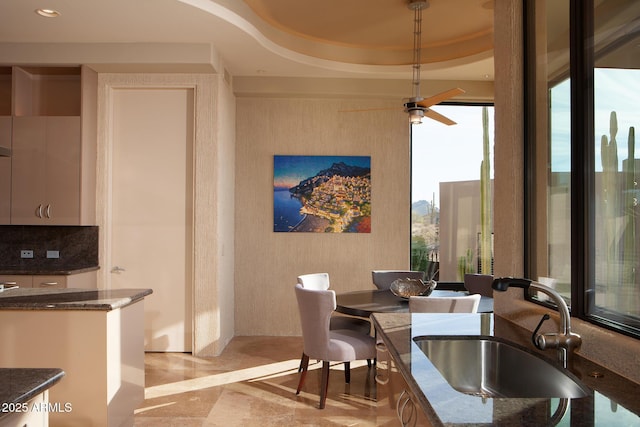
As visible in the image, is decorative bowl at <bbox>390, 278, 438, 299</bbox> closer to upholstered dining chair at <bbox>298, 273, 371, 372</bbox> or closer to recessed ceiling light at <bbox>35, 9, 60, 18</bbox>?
upholstered dining chair at <bbox>298, 273, 371, 372</bbox>

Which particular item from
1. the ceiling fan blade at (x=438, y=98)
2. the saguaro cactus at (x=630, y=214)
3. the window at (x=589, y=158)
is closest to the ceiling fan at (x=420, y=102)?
the ceiling fan blade at (x=438, y=98)

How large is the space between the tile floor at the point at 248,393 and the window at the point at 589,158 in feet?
6.37

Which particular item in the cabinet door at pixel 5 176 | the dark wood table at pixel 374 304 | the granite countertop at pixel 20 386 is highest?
the cabinet door at pixel 5 176

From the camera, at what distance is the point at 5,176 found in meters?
4.90

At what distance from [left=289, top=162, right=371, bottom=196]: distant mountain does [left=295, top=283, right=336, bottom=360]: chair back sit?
235 centimetres

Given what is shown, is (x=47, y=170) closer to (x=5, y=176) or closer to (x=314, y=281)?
(x=5, y=176)

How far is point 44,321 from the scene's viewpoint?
262 centimetres

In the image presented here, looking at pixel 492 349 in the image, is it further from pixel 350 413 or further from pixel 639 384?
pixel 350 413

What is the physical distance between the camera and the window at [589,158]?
4.82ft

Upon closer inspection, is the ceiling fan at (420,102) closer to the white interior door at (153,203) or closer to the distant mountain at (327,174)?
the distant mountain at (327,174)

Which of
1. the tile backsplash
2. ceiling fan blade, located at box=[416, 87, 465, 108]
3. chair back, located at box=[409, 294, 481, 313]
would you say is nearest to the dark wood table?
chair back, located at box=[409, 294, 481, 313]

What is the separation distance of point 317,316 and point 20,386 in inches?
102

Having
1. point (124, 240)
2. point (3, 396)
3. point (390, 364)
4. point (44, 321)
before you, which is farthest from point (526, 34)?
point (124, 240)

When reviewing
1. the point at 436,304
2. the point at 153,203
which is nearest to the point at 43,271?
the point at 153,203
